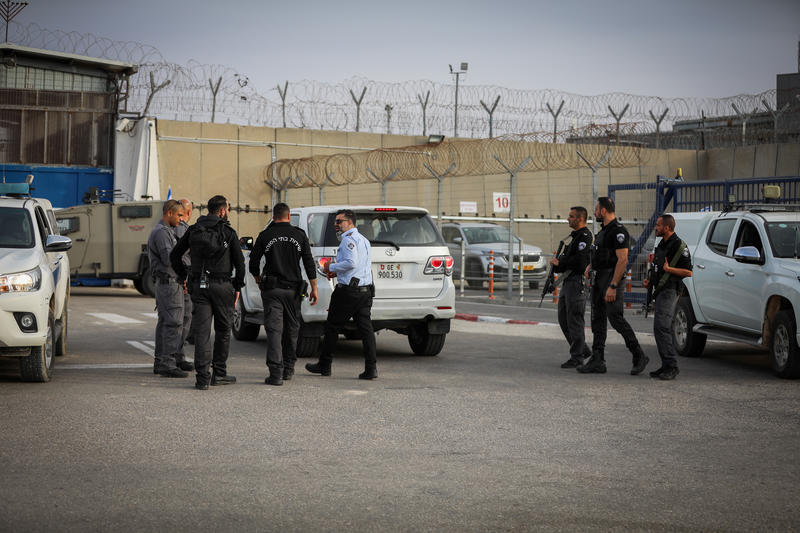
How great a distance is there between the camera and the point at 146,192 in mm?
31516

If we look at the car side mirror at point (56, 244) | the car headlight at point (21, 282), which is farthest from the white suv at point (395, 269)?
the car headlight at point (21, 282)

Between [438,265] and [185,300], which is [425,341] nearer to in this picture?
[438,265]

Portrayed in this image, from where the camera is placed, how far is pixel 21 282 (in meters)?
9.29

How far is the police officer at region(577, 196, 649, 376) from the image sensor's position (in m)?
10.6

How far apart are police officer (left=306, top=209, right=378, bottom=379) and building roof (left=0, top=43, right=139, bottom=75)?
79.9 feet

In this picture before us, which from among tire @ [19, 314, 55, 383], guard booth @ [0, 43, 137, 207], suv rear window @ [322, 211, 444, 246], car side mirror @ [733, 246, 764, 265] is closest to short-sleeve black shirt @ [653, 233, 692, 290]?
car side mirror @ [733, 246, 764, 265]

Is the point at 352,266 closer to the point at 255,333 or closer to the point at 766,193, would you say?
the point at 255,333

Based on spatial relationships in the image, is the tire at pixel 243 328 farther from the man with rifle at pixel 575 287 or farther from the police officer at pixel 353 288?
the man with rifle at pixel 575 287

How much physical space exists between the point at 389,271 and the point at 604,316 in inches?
99.6

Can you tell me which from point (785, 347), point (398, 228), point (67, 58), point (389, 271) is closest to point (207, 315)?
point (389, 271)

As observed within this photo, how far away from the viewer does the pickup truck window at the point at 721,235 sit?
12.4m

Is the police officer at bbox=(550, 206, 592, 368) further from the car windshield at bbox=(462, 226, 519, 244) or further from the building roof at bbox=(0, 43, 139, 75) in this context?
the building roof at bbox=(0, 43, 139, 75)

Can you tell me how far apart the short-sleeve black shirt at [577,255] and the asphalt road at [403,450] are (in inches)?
45.6

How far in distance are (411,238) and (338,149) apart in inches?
941
